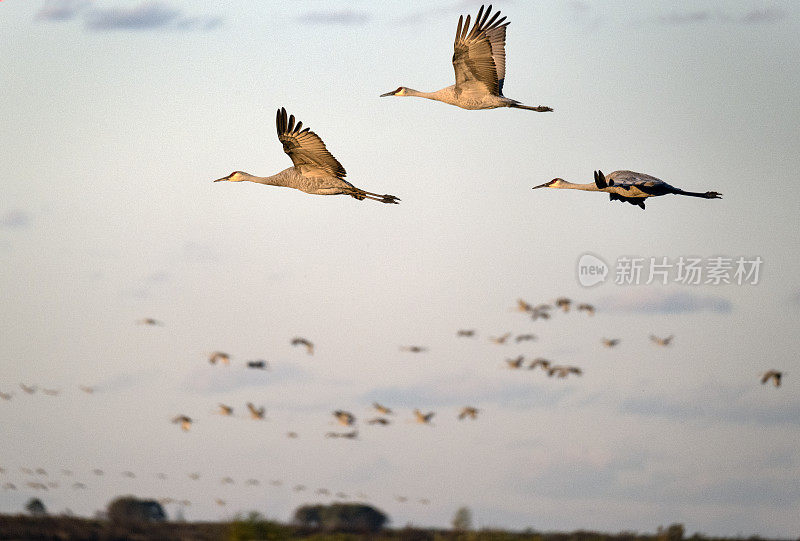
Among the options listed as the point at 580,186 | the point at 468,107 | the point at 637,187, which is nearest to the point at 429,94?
the point at 468,107

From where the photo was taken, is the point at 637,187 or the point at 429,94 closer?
the point at 637,187

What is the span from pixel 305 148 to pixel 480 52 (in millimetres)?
5733

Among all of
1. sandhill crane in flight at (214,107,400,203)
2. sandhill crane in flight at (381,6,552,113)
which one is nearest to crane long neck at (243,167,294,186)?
sandhill crane in flight at (214,107,400,203)

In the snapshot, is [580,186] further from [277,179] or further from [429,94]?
[277,179]

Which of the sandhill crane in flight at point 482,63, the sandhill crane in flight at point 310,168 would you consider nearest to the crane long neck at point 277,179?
the sandhill crane in flight at point 310,168

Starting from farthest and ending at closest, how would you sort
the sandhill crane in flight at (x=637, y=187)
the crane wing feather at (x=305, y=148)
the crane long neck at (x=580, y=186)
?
the crane long neck at (x=580, y=186)
the sandhill crane in flight at (x=637, y=187)
the crane wing feather at (x=305, y=148)

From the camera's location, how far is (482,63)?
102 feet

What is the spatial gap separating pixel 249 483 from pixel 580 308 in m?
16.3

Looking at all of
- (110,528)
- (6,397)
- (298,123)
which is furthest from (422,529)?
(298,123)

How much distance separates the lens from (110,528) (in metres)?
43.4

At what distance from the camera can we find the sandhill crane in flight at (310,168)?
27875mm

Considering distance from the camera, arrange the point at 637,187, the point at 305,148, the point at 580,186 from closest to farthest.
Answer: the point at 305,148 → the point at 637,187 → the point at 580,186

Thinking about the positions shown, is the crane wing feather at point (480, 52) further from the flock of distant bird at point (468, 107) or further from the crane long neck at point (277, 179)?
the crane long neck at point (277, 179)

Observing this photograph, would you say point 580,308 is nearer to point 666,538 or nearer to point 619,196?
point 666,538
